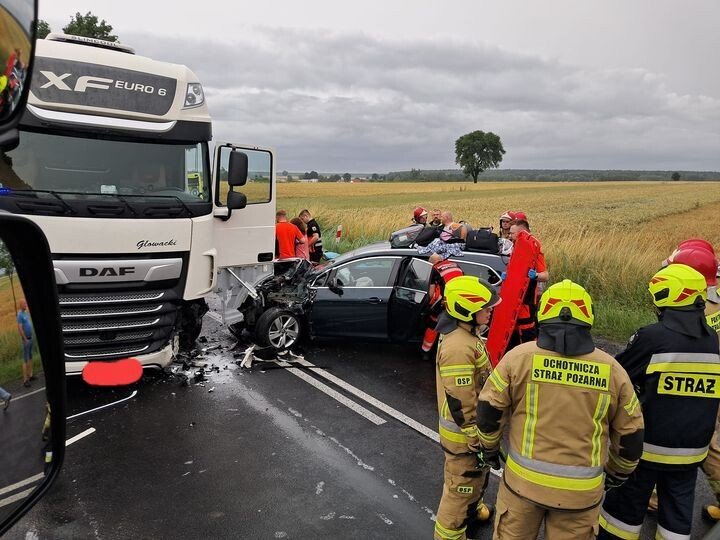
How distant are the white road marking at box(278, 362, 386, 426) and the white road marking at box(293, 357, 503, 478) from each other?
141 millimetres

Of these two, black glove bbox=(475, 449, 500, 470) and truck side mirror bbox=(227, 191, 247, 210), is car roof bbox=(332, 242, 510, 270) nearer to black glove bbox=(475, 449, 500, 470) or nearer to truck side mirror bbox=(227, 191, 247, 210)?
truck side mirror bbox=(227, 191, 247, 210)

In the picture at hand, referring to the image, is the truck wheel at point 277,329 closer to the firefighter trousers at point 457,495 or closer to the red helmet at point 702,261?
the firefighter trousers at point 457,495

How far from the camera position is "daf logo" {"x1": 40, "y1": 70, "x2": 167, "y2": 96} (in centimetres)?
526

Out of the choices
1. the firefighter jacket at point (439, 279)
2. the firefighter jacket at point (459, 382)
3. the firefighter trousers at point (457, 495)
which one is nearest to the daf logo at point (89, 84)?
the firefighter jacket at point (439, 279)

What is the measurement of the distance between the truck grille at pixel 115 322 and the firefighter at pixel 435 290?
3.04m

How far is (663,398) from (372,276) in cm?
449

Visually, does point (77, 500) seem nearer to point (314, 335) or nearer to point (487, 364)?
point (487, 364)

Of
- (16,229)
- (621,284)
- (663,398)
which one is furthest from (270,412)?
(621,284)

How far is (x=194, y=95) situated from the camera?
608 cm

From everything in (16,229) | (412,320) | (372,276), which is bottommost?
(412,320)

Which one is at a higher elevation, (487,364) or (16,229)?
(16,229)

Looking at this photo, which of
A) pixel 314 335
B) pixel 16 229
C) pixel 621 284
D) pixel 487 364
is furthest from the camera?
pixel 621 284

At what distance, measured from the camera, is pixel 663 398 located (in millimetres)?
3102

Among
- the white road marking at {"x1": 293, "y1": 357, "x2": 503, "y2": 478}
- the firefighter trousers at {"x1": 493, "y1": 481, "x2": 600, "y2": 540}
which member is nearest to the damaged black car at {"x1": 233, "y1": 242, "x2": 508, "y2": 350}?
the white road marking at {"x1": 293, "y1": 357, "x2": 503, "y2": 478}
